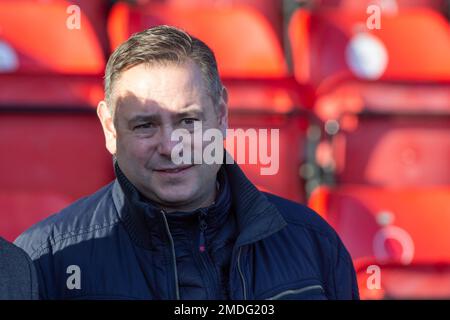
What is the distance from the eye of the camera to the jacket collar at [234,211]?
1211mm

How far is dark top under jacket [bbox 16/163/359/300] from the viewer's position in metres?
1.19

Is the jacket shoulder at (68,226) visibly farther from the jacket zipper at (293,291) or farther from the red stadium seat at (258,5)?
the red stadium seat at (258,5)

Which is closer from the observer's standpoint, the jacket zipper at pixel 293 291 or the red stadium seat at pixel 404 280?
the jacket zipper at pixel 293 291

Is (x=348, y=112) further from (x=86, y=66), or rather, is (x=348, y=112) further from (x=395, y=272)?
(x=86, y=66)

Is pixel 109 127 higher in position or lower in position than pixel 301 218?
higher

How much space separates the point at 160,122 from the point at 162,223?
0.13 metres

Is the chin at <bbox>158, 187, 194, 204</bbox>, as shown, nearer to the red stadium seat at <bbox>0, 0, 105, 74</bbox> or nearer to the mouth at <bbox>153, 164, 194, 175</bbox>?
the mouth at <bbox>153, 164, 194, 175</bbox>

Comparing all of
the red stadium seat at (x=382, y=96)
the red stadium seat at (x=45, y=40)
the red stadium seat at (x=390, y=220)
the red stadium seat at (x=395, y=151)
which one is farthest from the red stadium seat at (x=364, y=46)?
the red stadium seat at (x=45, y=40)

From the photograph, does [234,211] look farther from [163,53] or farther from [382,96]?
[382,96]

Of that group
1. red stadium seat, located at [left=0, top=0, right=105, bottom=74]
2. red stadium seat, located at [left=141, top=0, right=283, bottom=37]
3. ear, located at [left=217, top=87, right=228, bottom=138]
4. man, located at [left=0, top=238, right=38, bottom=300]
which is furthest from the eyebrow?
red stadium seat, located at [left=141, top=0, right=283, bottom=37]

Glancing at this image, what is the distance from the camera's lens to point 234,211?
130cm

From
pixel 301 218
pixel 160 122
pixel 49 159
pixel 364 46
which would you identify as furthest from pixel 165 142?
pixel 364 46

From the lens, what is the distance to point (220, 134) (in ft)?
4.15
